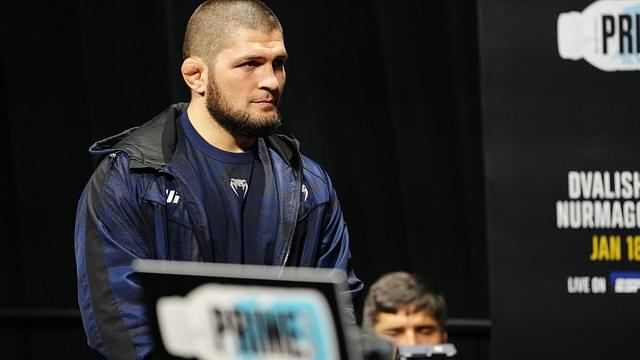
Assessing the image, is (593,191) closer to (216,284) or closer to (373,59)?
(373,59)

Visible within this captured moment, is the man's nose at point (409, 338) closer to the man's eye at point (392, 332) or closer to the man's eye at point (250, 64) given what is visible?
the man's eye at point (392, 332)

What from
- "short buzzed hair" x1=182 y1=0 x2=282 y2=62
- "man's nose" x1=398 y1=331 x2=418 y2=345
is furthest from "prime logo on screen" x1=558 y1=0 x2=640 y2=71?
"short buzzed hair" x1=182 y1=0 x2=282 y2=62

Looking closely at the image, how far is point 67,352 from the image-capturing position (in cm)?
505

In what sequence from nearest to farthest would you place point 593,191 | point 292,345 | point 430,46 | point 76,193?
point 292,345 → point 593,191 → point 430,46 → point 76,193

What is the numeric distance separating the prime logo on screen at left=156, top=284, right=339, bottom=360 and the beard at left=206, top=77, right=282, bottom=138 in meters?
1.01

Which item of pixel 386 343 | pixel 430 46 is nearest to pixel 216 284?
pixel 386 343

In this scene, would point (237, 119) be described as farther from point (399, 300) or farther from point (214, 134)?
point (399, 300)

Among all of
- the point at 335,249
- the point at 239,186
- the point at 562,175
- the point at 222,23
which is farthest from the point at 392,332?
the point at 222,23

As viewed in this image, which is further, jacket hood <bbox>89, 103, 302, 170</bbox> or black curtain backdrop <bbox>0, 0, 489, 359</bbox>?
black curtain backdrop <bbox>0, 0, 489, 359</bbox>

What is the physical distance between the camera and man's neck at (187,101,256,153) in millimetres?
2801

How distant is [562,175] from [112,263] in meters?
1.53

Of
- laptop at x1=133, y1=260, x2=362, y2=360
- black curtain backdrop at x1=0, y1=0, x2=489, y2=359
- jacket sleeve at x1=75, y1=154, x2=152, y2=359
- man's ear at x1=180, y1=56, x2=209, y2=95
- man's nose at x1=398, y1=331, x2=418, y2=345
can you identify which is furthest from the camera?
black curtain backdrop at x1=0, y1=0, x2=489, y2=359

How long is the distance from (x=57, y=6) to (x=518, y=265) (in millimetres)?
2381

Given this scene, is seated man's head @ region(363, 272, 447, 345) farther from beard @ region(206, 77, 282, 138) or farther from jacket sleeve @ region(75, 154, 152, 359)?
jacket sleeve @ region(75, 154, 152, 359)
